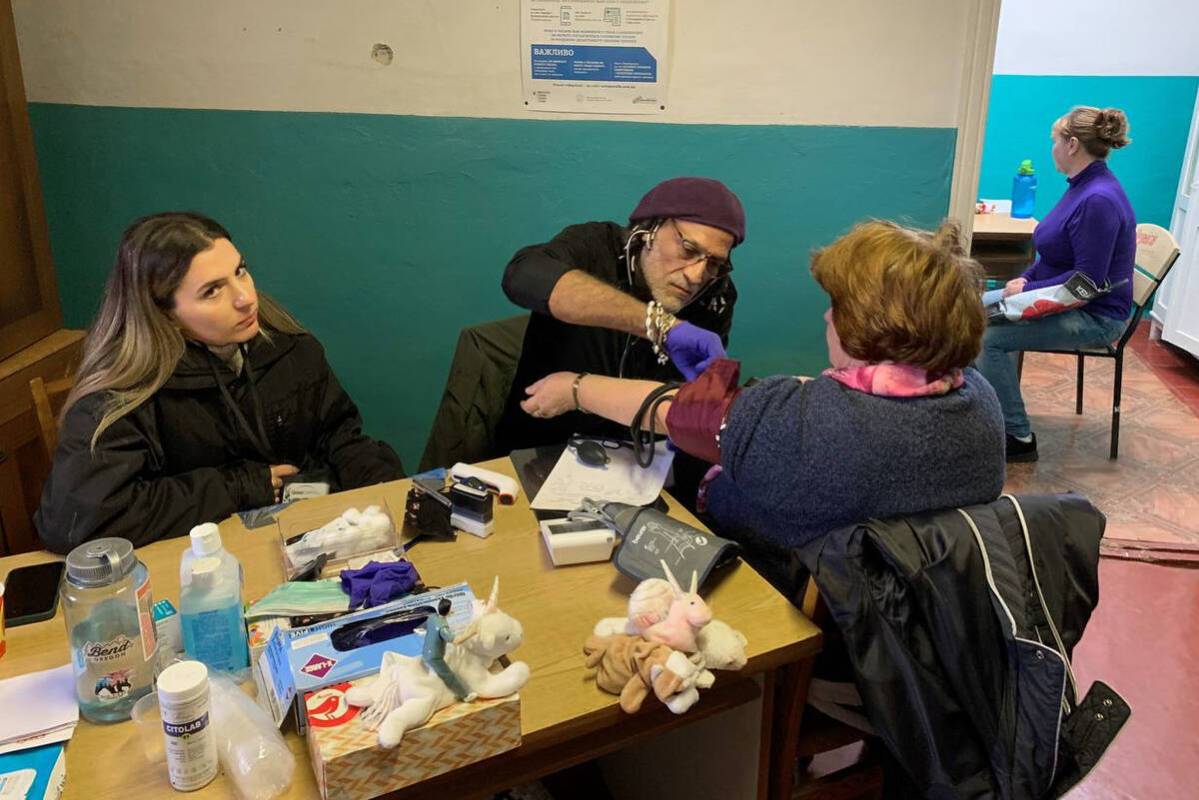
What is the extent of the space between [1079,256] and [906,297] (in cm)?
268

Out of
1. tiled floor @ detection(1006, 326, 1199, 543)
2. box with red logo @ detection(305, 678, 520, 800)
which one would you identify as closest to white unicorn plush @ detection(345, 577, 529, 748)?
box with red logo @ detection(305, 678, 520, 800)

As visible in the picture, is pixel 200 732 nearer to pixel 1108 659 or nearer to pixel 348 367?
pixel 348 367

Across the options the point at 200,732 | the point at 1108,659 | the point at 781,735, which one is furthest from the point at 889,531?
the point at 1108,659

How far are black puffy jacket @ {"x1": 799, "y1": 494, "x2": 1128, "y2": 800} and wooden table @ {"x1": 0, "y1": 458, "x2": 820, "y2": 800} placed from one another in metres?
0.10

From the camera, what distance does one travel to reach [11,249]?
2.22 meters

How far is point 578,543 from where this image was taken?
4.31 ft

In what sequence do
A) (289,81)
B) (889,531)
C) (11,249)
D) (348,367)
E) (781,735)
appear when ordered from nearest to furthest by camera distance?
(889,531) < (781,735) < (11,249) < (289,81) < (348,367)

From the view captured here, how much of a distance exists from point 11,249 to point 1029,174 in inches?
175

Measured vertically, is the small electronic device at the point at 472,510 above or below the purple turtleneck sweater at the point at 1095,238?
below

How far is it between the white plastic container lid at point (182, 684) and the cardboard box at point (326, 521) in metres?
0.37

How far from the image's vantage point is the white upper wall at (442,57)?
235cm

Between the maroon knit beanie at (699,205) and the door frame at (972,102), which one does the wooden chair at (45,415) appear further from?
the door frame at (972,102)

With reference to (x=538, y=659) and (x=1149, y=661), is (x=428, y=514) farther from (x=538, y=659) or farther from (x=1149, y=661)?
(x=1149, y=661)

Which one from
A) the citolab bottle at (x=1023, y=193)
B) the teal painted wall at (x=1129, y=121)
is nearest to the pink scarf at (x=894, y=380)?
the citolab bottle at (x=1023, y=193)
